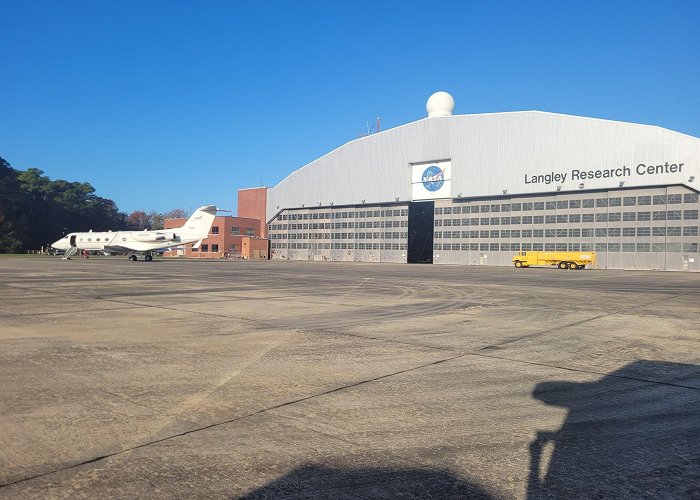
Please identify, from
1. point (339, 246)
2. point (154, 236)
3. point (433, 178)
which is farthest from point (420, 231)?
point (154, 236)

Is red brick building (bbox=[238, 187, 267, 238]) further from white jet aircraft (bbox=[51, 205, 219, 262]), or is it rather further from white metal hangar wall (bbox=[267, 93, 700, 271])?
white jet aircraft (bbox=[51, 205, 219, 262])

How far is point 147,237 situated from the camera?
57031 millimetres

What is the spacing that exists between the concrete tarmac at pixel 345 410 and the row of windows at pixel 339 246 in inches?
2386

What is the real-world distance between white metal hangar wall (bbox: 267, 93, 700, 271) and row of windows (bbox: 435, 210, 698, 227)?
120 mm

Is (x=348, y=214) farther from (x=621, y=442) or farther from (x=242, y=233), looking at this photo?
(x=621, y=442)

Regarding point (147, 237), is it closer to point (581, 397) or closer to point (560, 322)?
point (560, 322)

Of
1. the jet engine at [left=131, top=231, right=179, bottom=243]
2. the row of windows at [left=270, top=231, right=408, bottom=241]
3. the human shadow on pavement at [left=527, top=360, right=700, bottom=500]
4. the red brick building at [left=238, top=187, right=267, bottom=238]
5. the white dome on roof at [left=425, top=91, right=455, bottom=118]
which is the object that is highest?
the white dome on roof at [left=425, top=91, right=455, bottom=118]

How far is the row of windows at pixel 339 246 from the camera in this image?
236 feet

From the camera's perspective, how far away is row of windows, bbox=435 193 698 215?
5072 cm

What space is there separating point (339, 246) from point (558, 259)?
33864mm

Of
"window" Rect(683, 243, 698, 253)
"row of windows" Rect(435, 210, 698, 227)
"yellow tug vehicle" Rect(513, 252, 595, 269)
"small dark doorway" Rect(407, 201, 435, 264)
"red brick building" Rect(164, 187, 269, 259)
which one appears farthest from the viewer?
"red brick building" Rect(164, 187, 269, 259)

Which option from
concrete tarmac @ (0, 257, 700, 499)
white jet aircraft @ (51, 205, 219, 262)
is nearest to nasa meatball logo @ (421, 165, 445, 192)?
white jet aircraft @ (51, 205, 219, 262)

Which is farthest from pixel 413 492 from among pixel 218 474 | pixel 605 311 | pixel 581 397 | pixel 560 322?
pixel 605 311

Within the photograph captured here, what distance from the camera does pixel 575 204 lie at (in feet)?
187
